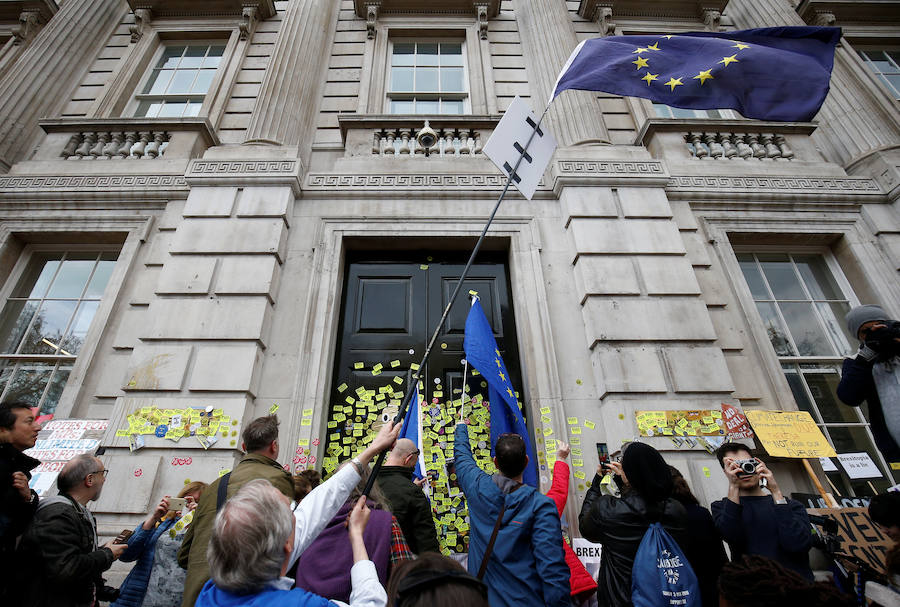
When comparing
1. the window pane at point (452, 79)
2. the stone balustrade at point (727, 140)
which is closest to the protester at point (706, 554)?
the stone balustrade at point (727, 140)

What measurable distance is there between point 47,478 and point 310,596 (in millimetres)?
4887

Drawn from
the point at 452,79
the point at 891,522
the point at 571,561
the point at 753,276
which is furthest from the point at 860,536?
the point at 452,79

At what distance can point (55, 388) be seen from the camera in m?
5.68

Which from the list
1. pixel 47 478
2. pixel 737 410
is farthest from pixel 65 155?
pixel 737 410

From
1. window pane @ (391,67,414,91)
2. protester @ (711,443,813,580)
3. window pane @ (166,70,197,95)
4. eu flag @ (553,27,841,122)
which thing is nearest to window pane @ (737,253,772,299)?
eu flag @ (553,27,841,122)

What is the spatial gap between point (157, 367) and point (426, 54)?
797 centimetres

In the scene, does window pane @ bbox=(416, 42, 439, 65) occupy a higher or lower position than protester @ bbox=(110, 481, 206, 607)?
higher

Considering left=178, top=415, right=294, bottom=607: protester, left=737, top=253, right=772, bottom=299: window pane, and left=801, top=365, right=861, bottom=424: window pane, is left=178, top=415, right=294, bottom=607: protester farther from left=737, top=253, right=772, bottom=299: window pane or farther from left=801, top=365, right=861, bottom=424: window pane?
left=737, top=253, right=772, bottom=299: window pane

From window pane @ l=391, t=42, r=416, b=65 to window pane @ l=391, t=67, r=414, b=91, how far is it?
225mm

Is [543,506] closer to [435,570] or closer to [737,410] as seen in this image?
[435,570]

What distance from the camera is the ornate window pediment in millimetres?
9148

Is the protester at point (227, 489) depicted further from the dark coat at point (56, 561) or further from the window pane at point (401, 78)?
the window pane at point (401, 78)

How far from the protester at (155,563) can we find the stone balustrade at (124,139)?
568 centimetres

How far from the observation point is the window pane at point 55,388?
554cm
